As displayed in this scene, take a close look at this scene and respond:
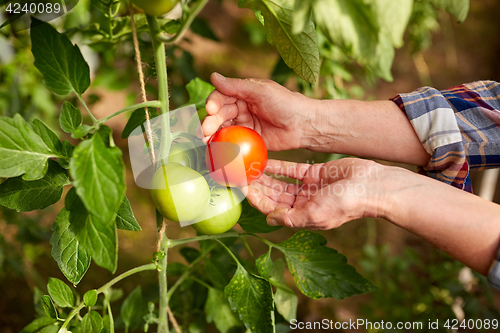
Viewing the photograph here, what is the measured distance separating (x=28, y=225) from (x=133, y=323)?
64 cm

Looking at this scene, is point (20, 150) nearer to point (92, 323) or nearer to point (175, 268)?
point (92, 323)

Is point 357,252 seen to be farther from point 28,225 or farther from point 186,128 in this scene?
point 28,225

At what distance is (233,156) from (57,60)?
0.38m

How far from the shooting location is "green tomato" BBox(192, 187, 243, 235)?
648 mm

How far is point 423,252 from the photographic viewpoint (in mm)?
1985

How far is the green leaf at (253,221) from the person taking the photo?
77 cm

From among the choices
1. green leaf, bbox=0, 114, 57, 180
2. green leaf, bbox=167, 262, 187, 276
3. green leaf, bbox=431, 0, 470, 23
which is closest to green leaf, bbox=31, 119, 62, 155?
green leaf, bbox=0, 114, 57, 180

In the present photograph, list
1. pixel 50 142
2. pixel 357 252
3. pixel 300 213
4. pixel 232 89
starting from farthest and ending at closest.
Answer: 1. pixel 357 252
2. pixel 232 89
3. pixel 300 213
4. pixel 50 142

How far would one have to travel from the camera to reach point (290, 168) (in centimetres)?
93

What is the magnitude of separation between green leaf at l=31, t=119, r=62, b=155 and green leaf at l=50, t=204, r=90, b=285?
12 centimetres

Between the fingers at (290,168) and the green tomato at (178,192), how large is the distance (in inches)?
14.4

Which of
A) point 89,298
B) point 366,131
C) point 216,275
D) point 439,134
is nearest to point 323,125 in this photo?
point 366,131

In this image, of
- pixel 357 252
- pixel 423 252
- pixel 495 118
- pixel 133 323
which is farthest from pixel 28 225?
pixel 423 252

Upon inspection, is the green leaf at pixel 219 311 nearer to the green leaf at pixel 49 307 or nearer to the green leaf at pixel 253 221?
the green leaf at pixel 253 221
